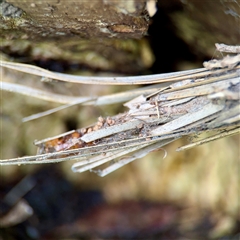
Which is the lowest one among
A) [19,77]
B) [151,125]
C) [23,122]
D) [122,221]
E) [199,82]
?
[122,221]

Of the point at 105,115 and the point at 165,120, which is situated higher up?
the point at 165,120

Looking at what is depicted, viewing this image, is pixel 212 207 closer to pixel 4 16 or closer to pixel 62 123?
pixel 62 123

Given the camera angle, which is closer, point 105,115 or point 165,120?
point 165,120

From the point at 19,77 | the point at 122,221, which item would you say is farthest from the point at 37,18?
the point at 122,221

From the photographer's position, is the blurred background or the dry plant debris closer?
the dry plant debris

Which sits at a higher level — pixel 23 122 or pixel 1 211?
pixel 23 122

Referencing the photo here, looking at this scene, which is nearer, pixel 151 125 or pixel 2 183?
pixel 151 125
